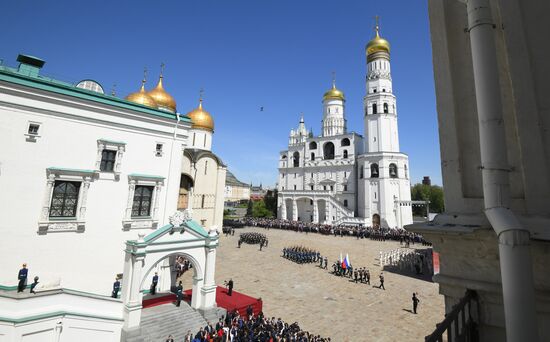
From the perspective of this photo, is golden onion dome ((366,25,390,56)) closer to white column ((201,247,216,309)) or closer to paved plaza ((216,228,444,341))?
paved plaza ((216,228,444,341))

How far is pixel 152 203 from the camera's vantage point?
48.4ft

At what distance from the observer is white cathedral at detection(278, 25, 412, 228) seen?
4566cm

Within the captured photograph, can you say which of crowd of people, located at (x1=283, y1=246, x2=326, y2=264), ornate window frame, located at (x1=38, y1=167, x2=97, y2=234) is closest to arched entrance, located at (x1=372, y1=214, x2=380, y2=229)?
crowd of people, located at (x1=283, y1=246, x2=326, y2=264)

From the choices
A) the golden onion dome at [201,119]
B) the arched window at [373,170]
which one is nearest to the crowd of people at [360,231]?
the arched window at [373,170]

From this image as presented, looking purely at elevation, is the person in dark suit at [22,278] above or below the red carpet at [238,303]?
above

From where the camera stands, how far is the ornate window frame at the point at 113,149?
1313 cm

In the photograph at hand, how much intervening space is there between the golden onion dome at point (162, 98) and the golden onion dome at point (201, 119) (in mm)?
4098

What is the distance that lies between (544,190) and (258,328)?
1060cm

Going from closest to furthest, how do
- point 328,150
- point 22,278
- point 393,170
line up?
point 22,278
point 393,170
point 328,150

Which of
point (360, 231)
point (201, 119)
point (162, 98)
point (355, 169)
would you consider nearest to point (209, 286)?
point (162, 98)

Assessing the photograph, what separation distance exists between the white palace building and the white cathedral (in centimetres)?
3843

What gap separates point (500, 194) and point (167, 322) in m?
12.7

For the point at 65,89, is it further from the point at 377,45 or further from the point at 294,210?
the point at 377,45

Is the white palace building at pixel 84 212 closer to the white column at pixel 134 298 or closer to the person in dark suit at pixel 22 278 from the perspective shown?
the white column at pixel 134 298
